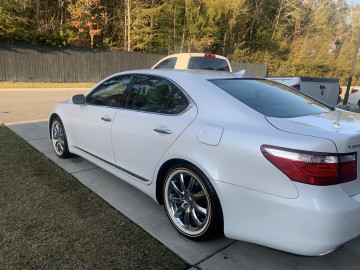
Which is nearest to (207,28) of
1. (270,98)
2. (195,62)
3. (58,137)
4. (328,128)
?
(195,62)

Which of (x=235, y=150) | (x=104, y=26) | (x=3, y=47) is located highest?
(x=104, y=26)

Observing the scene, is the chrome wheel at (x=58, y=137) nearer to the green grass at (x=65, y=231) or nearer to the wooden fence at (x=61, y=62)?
the green grass at (x=65, y=231)

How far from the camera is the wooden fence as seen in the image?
59.7 ft

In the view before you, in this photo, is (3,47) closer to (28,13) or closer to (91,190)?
(28,13)

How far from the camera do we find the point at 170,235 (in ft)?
8.90

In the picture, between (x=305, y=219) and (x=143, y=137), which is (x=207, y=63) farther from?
(x=305, y=219)

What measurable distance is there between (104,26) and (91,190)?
2548cm

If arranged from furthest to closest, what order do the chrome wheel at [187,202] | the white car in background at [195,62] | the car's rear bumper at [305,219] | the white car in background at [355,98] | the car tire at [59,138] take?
the white car in background at [355,98], the white car in background at [195,62], the car tire at [59,138], the chrome wheel at [187,202], the car's rear bumper at [305,219]

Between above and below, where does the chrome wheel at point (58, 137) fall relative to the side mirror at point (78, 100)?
below

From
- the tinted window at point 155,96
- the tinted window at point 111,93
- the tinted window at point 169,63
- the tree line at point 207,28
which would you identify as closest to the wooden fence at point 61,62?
the tree line at point 207,28

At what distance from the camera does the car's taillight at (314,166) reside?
1862 mm

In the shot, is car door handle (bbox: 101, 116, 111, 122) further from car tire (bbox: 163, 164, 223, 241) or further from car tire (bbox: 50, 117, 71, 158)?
car tire (bbox: 50, 117, 71, 158)

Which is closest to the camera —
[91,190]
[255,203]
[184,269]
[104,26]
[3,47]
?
[255,203]

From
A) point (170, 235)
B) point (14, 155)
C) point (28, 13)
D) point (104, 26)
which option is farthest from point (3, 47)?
point (170, 235)
